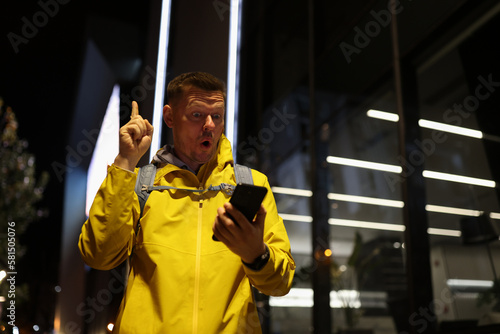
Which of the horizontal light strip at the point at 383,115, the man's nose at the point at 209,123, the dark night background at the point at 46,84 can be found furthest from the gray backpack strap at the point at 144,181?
the dark night background at the point at 46,84

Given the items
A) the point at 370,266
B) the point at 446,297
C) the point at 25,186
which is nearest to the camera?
the point at 446,297

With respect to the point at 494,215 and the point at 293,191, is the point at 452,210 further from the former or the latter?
the point at 293,191

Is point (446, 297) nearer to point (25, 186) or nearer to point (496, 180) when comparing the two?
point (496, 180)

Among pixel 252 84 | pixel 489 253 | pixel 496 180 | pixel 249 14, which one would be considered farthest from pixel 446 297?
pixel 249 14

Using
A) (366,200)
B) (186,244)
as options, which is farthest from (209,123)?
(366,200)

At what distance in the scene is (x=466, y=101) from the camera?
3.30 metres

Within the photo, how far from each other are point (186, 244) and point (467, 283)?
241 centimetres

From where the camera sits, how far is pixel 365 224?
4.48 metres

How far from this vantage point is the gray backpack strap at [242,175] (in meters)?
1.65

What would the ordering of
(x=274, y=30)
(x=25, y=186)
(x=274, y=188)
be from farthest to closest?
1. (x=25, y=186)
2. (x=274, y=30)
3. (x=274, y=188)

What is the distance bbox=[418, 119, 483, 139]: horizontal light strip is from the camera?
3229 millimetres

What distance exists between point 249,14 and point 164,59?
4293mm

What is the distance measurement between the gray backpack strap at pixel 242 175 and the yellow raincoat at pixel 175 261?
10cm

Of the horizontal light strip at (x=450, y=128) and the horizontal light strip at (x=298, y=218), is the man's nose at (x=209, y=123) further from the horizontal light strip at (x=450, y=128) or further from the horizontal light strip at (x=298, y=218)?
the horizontal light strip at (x=298, y=218)
